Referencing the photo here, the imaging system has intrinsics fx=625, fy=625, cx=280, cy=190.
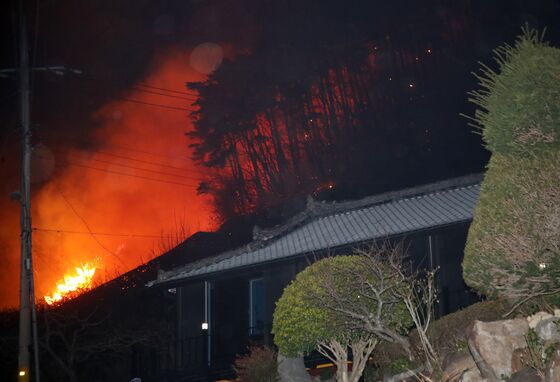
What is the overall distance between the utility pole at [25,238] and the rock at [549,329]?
13.8 m

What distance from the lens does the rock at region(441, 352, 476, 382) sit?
11.7 metres

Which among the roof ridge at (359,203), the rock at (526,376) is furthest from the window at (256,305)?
the rock at (526,376)

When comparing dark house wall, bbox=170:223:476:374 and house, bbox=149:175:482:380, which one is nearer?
dark house wall, bbox=170:223:476:374

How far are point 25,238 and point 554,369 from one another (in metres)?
15.2

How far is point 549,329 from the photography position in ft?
33.8

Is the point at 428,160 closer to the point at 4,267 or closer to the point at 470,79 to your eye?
the point at 470,79

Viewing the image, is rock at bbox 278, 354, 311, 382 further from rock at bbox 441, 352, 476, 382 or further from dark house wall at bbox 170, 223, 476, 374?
rock at bbox 441, 352, 476, 382

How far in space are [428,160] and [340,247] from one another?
17938 millimetres

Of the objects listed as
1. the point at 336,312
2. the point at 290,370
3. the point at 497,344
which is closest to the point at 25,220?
the point at 290,370

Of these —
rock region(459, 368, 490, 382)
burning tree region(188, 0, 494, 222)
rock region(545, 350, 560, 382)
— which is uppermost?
burning tree region(188, 0, 494, 222)

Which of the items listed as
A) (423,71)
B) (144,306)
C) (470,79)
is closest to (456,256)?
(144,306)

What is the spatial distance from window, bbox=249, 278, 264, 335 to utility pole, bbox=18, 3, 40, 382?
8090mm

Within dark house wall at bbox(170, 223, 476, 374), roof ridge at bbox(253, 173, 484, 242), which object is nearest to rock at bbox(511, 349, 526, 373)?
dark house wall at bbox(170, 223, 476, 374)

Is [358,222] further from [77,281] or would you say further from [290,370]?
[77,281]
